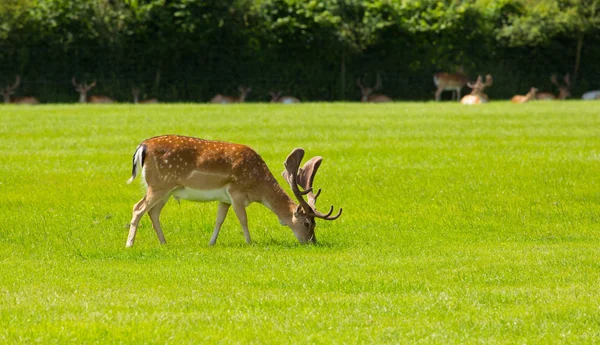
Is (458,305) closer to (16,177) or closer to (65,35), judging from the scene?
(16,177)

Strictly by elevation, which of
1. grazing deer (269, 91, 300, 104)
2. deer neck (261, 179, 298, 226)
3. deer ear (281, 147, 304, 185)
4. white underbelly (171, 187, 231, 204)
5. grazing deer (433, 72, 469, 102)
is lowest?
grazing deer (269, 91, 300, 104)

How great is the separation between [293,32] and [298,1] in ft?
6.22

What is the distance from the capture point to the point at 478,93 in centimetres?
4228

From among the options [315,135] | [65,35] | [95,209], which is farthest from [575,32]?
[95,209]

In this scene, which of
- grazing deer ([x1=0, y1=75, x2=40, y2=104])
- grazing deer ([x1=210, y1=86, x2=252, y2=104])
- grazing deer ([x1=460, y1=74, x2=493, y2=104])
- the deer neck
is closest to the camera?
the deer neck

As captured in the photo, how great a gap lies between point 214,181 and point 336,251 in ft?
4.83

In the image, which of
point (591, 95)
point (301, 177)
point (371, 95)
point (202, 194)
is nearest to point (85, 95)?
point (371, 95)

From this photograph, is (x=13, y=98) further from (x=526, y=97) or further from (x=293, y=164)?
(x=293, y=164)

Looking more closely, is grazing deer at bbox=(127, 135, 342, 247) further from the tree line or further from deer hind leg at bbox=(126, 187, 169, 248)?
the tree line

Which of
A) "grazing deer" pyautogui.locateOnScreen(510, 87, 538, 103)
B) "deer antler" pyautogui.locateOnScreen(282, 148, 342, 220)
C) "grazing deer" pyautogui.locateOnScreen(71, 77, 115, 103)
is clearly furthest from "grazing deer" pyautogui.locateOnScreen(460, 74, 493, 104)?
"deer antler" pyautogui.locateOnScreen(282, 148, 342, 220)

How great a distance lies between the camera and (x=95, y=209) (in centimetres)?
1406

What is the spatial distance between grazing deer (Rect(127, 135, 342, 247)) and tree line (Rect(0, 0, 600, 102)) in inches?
1147

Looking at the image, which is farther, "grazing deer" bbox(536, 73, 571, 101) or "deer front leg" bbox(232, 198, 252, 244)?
"grazing deer" bbox(536, 73, 571, 101)

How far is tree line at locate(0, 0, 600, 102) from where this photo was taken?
132ft
